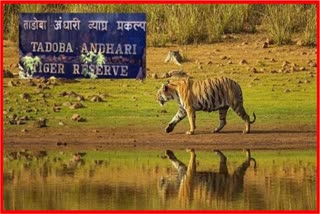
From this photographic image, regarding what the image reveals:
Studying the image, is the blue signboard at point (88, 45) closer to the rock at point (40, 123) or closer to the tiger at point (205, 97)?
the rock at point (40, 123)

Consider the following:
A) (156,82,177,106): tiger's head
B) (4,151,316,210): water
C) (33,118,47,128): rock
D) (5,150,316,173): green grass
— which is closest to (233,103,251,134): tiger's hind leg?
(156,82,177,106): tiger's head

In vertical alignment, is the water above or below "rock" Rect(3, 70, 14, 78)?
below

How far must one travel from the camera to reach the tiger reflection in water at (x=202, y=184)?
17.8 metres

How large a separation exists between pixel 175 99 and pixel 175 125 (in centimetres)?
44

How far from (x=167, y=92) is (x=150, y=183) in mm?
4688

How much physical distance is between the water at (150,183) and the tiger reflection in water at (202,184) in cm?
1

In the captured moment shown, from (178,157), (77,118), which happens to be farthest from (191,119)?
(77,118)

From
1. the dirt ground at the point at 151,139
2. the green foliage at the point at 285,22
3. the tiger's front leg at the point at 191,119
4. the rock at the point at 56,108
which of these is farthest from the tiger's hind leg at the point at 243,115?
the rock at the point at 56,108

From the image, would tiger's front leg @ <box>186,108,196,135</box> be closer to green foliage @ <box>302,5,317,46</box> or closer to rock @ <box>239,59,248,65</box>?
rock @ <box>239,59,248,65</box>

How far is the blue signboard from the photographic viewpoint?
24109mm

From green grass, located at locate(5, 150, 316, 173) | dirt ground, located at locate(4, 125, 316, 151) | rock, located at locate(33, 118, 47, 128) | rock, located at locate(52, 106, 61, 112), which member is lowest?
green grass, located at locate(5, 150, 316, 173)

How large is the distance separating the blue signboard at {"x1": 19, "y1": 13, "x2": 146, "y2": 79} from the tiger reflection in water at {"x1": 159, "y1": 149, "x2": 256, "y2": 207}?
13.9ft

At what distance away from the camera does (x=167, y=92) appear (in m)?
23.3

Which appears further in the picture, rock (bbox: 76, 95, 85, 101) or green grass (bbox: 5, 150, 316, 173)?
rock (bbox: 76, 95, 85, 101)
